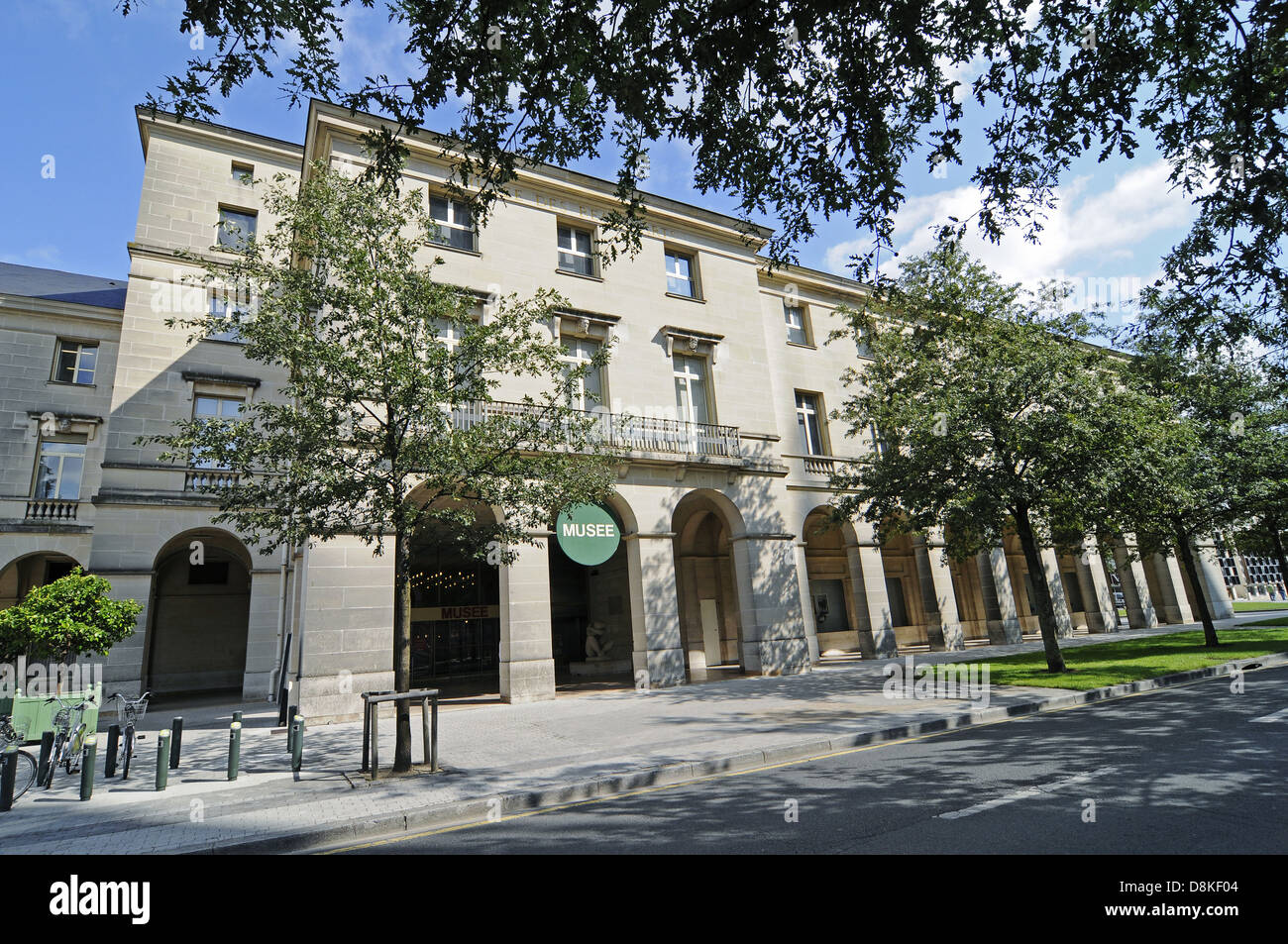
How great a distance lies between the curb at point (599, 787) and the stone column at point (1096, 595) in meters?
24.2

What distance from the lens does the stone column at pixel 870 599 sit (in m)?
22.1

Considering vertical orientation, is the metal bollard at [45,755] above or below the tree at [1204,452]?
below

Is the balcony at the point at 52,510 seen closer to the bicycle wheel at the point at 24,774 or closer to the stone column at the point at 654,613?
the bicycle wheel at the point at 24,774

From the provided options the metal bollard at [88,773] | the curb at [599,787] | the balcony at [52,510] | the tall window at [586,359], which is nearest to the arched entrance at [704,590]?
the tall window at [586,359]

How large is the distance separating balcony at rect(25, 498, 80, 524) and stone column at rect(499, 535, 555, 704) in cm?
1780

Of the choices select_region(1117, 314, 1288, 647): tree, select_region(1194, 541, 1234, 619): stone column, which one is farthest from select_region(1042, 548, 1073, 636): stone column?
select_region(1194, 541, 1234, 619): stone column

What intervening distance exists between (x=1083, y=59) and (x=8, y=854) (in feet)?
43.6

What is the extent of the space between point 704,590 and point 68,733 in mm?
18189

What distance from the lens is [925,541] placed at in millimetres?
23844

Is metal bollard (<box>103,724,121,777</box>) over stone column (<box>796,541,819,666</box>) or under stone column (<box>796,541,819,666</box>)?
under

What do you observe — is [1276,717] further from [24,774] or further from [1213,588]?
[1213,588]

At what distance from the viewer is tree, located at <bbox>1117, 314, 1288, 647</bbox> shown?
54.2 ft

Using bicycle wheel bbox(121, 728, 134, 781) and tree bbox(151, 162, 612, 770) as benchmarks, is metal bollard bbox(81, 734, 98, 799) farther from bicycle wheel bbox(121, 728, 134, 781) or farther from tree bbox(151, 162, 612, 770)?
tree bbox(151, 162, 612, 770)

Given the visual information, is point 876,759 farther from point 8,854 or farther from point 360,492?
point 8,854
